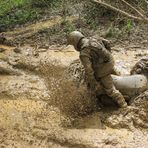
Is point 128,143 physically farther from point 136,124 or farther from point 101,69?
point 101,69

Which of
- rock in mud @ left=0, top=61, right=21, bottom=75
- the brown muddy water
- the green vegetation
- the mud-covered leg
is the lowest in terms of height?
the green vegetation

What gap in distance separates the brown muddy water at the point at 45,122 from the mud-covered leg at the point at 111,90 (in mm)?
394

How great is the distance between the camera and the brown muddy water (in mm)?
6395

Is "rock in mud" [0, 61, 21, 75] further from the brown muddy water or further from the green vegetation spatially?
the green vegetation

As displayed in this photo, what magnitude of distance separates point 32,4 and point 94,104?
7.51 metres

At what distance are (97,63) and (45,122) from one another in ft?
4.11

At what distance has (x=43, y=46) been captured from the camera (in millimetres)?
11266

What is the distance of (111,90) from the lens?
280 inches

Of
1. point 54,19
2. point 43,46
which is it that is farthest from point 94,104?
point 54,19

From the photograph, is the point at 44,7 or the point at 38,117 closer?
the point at 38,117

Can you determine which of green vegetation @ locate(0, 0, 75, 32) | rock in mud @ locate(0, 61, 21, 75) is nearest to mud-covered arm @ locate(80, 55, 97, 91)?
rock in mud @ locate(0, 61, 21, 75)

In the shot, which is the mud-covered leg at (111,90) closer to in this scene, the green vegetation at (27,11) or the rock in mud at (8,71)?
the rock in mud at (8,71)

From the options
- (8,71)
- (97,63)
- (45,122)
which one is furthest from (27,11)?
(45,122)

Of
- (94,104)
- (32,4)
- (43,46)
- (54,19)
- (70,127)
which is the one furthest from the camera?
(32,4)
